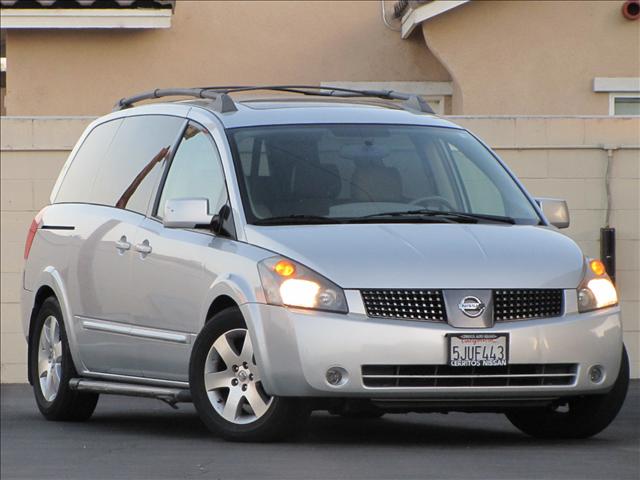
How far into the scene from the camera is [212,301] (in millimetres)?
9359

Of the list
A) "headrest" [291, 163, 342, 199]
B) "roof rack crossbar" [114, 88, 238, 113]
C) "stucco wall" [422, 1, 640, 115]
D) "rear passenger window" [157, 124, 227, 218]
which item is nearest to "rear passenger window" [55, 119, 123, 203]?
"roof rack crossbar" [114, 88, 238, 113]

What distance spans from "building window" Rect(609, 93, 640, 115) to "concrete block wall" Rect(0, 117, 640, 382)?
189 inches

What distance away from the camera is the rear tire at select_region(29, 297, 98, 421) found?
11219mm

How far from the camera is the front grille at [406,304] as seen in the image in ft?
28.6

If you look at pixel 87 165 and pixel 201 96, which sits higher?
pixel 201 96

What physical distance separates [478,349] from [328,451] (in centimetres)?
87

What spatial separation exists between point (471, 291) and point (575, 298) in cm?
63

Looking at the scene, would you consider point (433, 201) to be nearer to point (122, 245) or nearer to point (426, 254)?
point (426, 254)

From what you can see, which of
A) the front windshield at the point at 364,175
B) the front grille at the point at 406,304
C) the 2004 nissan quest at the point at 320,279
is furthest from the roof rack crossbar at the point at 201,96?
the front grille at the point at 406,304

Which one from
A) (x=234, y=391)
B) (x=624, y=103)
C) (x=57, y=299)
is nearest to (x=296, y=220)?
(x=234, y=391)

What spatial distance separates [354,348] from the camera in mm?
8648

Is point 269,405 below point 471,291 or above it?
below

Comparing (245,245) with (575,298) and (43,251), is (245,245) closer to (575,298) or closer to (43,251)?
(575,298)

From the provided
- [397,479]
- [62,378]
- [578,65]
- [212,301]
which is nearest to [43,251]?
[62,378]
